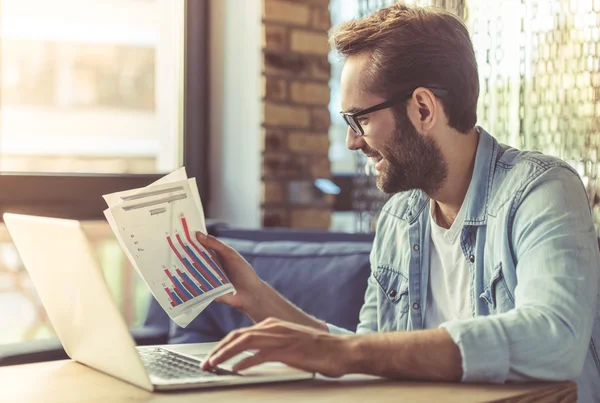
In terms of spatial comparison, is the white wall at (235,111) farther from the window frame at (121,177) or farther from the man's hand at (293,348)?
the man's hand at (293,348)

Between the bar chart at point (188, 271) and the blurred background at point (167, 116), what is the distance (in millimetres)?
1225

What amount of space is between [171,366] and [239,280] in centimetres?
34

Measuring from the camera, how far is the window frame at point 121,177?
256cm

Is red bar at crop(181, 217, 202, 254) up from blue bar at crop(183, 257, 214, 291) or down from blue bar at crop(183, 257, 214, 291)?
up

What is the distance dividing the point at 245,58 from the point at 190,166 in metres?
0.46

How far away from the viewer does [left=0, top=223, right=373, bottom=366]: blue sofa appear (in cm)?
199

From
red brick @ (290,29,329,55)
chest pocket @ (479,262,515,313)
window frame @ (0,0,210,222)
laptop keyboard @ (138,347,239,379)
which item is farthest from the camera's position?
red brick @ (290,29,329,55)

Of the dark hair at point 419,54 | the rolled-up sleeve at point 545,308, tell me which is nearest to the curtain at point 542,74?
the dark hair at point 419,54

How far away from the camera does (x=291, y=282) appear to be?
2098mm

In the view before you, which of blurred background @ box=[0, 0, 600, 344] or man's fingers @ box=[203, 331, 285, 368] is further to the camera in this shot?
blurred background @ box=[0, 0, 600, 344]

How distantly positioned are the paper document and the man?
0.05 meters

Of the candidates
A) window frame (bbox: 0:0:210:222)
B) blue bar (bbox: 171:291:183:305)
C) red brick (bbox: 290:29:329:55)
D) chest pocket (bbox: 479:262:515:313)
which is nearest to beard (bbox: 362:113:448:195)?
chest pocket (bbox: 479:262:515:313)

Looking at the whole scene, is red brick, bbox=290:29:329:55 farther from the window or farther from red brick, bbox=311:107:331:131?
the window

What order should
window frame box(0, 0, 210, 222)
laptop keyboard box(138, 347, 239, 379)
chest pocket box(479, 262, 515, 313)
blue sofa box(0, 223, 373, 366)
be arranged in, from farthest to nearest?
window frame box(0, 0, 210, 222) → blue sofa box(0, 223, 373, 366) → chest pocket box(479, 262, 515, 313) → laptop keyboard box(138, 347, 239, 379)
